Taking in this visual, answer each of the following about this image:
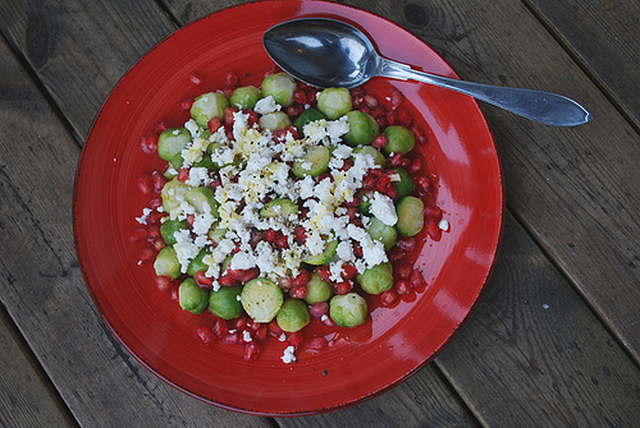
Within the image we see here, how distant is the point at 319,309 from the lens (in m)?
Result: 1.92

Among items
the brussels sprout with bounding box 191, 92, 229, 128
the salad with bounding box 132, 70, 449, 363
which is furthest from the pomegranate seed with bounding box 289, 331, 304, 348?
the brussels sprout with bounding box 191, 92, 229, 128

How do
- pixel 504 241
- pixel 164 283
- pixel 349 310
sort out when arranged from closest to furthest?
pixel 349 310
pixel 164 283
pixel 504 241

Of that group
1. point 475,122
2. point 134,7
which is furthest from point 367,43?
point 134,7

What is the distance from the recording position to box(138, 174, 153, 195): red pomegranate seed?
200 cm

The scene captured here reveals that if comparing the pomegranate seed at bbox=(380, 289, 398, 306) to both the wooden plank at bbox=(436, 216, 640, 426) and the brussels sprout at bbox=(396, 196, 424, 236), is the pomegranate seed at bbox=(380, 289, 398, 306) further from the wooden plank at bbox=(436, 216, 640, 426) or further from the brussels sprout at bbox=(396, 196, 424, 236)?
the wooden plank at bbox=(436, 216, 640, 426)

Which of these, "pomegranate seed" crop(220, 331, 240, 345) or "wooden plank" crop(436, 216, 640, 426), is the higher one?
"wooden plank" crop(436, 216, 640, 426)

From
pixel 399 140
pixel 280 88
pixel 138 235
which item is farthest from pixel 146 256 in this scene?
pixel 399 140

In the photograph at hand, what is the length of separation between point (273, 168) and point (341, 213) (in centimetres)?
28

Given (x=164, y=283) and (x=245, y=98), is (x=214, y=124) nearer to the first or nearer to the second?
(x=245, y=98)

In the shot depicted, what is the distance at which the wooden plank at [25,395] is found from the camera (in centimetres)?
213

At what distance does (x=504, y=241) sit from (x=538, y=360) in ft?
1.50

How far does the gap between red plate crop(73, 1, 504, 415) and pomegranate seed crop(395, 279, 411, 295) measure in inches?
1.5

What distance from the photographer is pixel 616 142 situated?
83.7 inches

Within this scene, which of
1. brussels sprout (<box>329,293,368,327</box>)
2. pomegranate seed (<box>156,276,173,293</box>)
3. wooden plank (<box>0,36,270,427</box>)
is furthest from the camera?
wooden plank (<box>0,36,270,427</box>)
